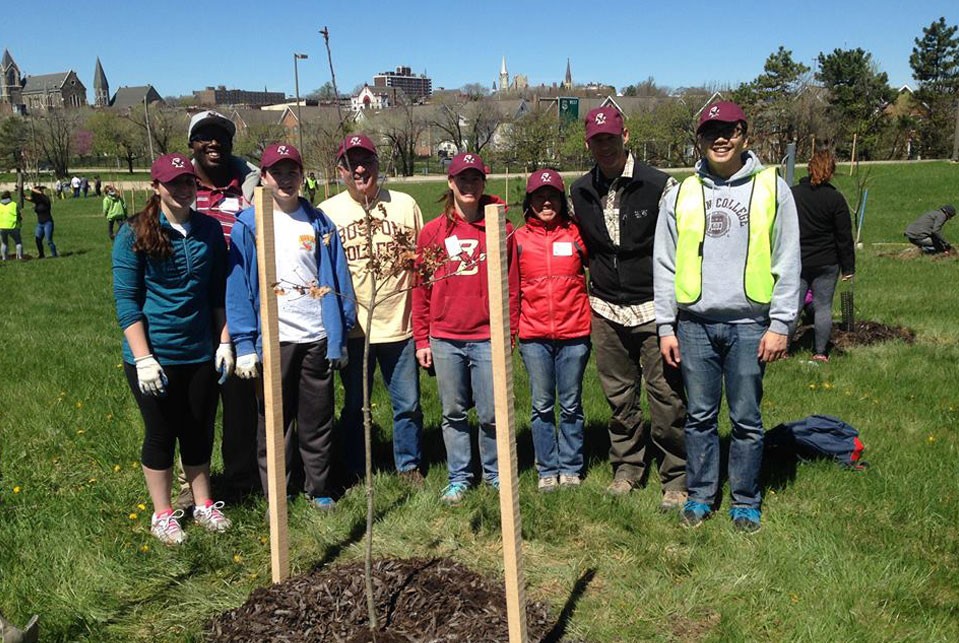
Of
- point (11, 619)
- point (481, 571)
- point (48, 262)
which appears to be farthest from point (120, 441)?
point (48, 262)

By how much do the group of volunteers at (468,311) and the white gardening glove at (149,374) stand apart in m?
0.01

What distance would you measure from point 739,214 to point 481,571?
7.50 feet

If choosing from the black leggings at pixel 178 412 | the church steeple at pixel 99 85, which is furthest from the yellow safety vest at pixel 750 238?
the church steeple at pixel 99 85

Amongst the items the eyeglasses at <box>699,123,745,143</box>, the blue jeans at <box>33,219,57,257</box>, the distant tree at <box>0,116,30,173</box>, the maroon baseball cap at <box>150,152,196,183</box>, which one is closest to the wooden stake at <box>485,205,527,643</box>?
the eyeglasses at <box>699,123,745,143</box>

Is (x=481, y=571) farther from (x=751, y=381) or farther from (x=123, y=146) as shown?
(x=123, y=146)

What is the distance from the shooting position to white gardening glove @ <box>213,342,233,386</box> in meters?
4.24

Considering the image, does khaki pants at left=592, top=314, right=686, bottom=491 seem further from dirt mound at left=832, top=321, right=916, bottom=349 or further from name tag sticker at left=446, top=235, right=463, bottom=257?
dirt mound at left=832, top=321, right=916, bottom=349

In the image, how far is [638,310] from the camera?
4500 mm

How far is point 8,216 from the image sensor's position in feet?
57.8

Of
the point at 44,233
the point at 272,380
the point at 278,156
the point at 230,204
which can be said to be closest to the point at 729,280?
the point at 272,380

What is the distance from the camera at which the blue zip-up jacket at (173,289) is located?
3.95 m

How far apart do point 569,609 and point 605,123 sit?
2535 millimetres

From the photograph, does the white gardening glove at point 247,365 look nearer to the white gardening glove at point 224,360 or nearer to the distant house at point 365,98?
the white gardening glove at point 224,360

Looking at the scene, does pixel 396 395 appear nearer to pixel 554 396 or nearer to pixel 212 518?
pixel 554 396
